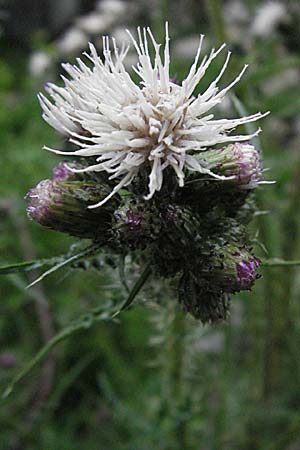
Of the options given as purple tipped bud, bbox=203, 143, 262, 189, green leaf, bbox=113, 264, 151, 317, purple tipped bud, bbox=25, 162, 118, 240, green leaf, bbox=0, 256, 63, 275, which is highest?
purple tipped bud, bbox=203, 143, 262, 189

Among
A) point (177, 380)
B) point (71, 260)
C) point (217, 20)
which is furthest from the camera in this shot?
point (217, 20)

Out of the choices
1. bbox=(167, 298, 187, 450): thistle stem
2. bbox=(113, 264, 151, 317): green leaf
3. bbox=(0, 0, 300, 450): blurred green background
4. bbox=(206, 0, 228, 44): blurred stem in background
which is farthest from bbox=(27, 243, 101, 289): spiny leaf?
bbox=(206, 0, 228, 44): blurred stem in background

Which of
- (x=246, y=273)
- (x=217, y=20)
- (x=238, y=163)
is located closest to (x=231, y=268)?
(x=246, y=273)

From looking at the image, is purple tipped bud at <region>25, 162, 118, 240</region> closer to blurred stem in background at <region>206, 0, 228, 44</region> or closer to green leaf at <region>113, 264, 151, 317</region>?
green leaf at <region>113, 264, 151, 317</region>

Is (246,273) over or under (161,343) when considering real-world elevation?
over

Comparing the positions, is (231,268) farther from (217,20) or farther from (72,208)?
(217,20)

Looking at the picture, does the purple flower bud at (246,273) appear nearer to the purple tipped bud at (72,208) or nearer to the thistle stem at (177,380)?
the purple tipped bud at (72,208)

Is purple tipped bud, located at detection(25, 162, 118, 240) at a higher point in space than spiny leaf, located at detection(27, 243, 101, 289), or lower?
higher

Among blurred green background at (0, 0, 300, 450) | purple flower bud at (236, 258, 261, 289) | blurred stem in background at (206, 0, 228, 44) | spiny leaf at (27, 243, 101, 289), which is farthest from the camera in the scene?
blurred stem in background at (206, 0, 228, 44)
